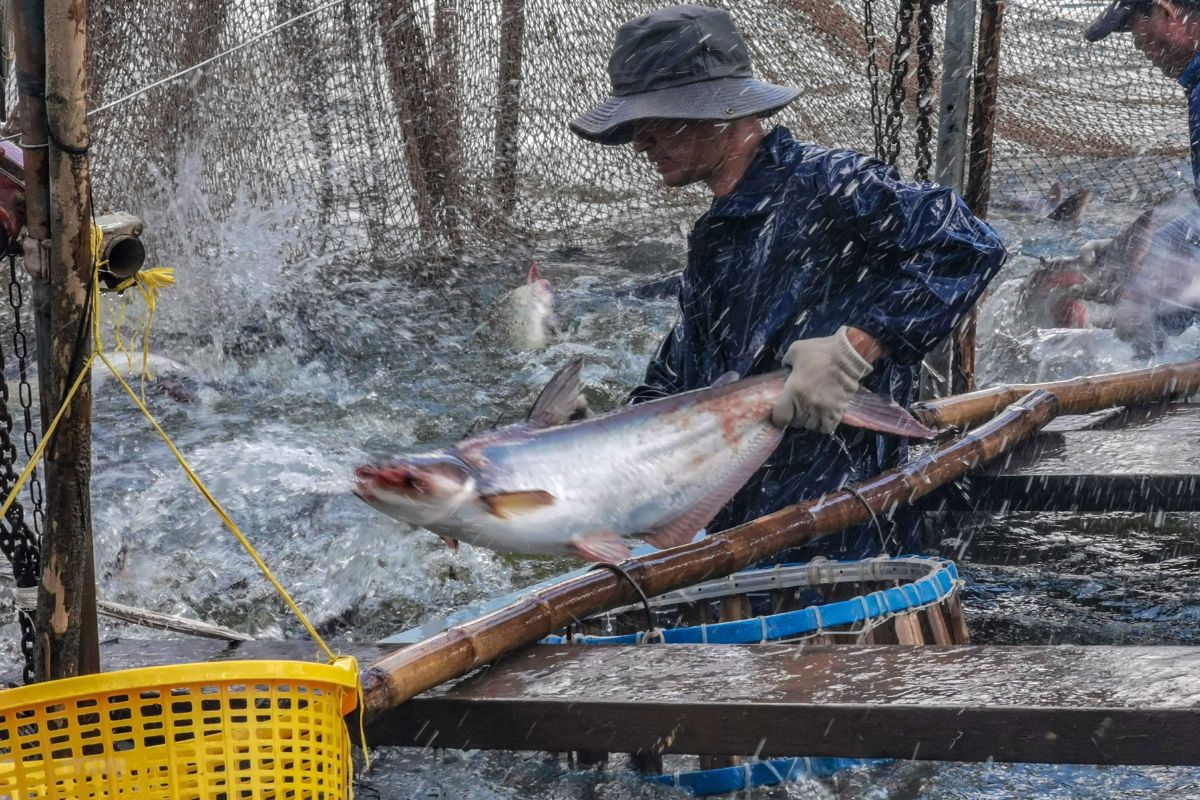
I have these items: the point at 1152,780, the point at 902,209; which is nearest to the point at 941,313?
the point at 902,209

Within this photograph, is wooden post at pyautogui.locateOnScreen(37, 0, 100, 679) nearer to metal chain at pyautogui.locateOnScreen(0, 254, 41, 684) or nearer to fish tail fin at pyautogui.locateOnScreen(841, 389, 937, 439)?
metal chain at pyautogui.locateOnScreen(0, 254, 41, 684)

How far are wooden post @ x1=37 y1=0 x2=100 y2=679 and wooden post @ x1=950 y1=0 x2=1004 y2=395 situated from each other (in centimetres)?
416

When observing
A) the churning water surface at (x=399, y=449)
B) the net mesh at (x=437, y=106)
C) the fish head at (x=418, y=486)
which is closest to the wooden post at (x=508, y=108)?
the net mesh at (x=437, y=106)

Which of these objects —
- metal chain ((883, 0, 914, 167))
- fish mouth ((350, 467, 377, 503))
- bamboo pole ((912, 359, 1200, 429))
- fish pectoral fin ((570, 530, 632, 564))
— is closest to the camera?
fish mouth ((350, 467, 377, 503))

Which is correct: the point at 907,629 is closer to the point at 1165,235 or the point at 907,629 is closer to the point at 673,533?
the point at 673,533

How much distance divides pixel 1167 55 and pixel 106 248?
18.8ft

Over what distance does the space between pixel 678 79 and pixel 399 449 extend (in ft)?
13.5

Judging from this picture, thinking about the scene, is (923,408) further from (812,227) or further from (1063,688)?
(1063,688)

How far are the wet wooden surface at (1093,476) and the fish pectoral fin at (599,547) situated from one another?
226 centimetres

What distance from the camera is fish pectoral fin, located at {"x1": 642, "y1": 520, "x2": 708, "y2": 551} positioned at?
263 cm

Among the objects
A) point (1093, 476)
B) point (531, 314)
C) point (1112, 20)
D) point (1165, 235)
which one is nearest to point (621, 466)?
point (1093, 476)

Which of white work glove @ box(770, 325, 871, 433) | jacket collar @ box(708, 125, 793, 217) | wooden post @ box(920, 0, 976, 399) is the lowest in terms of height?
white work glove @ box(770, 325, 871, 433)

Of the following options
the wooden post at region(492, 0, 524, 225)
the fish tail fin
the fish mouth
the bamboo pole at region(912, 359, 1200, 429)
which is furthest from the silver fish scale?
the wooden post at region(492, 0, 524, 225)

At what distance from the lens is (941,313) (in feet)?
10.3
